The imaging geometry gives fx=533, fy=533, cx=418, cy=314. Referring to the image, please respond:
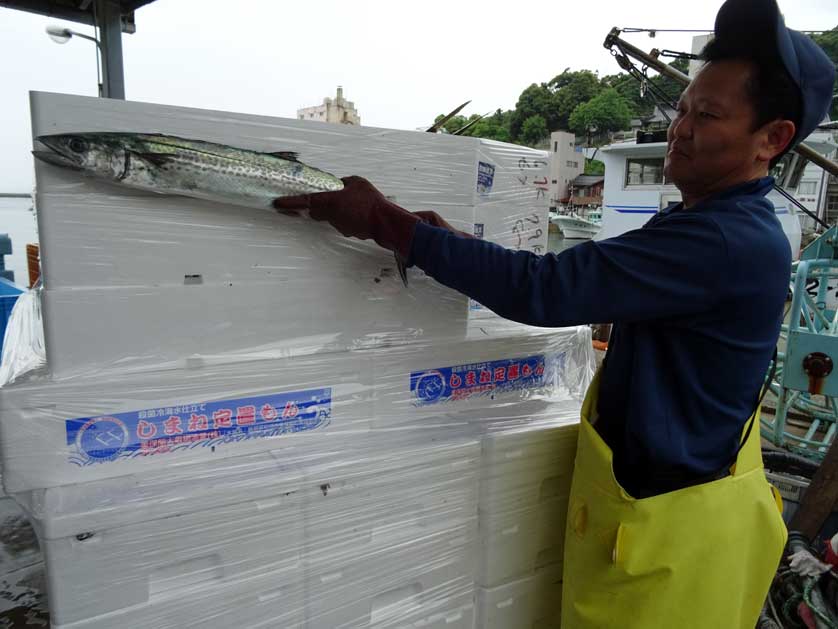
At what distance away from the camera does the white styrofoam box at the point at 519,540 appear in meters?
1.67

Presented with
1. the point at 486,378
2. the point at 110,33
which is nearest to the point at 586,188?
the point at 110,33

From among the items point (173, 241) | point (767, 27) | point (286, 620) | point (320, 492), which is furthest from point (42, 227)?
point (767, 27)

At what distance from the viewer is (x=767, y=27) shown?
3.84 feet

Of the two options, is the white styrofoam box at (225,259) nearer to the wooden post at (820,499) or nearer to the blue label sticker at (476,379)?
the blue label sticker at (476,379)

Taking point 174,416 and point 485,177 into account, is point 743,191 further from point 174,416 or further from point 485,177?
point 174,416

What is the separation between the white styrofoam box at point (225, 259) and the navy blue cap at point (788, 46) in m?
0.74

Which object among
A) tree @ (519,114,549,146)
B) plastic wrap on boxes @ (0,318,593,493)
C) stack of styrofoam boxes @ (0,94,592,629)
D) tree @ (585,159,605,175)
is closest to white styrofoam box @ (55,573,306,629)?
stack of styrofoam boxes @ (0,94,592,629)

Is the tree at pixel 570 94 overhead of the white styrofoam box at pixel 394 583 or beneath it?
overhead

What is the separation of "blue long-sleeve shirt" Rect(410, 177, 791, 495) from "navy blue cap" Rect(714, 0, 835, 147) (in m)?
0.18

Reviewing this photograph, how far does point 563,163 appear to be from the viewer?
3594 cm

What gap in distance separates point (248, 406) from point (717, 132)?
1311 mm

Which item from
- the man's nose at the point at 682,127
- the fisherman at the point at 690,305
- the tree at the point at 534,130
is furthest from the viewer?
the tree at the point at 534,130

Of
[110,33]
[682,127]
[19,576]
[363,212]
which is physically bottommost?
[19,576]

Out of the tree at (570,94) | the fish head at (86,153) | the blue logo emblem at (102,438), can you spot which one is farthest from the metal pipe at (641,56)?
the tree at (570,94)
